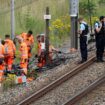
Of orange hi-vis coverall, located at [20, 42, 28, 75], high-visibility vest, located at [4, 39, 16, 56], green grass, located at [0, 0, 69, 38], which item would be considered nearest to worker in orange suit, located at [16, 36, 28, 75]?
orange hi-vis coverall, located at [20, 42, 28, 75]

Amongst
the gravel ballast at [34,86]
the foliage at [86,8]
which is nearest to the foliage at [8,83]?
the gravel ballast at [34,86]

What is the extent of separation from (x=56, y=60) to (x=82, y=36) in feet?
8.87

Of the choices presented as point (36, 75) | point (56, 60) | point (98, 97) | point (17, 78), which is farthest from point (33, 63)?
point (98, 97)

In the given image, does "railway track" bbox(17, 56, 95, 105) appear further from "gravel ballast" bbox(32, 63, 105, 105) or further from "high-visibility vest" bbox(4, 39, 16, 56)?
"high-visibility vest" bbox(4, 39, 16, 56)

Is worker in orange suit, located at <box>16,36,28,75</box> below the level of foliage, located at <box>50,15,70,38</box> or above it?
below

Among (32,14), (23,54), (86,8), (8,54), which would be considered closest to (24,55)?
(23,54)

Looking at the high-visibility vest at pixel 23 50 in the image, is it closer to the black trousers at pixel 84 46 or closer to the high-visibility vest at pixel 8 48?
the high-visibility vest at pixel 8 48

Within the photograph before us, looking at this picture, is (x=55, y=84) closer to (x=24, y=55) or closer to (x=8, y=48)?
(x=24, y=55)

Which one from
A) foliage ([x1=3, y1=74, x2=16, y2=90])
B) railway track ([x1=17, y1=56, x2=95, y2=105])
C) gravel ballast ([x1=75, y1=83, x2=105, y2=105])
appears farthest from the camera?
foliage ([x1=3, y1=74, x2=16, y2=90])

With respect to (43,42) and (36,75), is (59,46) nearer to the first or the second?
(43,42)

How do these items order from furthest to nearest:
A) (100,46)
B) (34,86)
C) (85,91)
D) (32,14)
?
(32,14) < (100,46) < (34,86) < (85,91)

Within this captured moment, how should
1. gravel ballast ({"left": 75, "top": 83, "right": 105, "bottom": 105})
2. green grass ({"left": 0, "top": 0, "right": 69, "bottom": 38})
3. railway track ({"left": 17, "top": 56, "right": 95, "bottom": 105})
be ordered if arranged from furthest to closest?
1. green grass ({"left": 0, "top": 0, "right": 69, "bottom": 38})
2. railway track ({"left": 17, "top": 56, "right": 95, "bottom": 105})
3. gravel ballast ({"left": 75, "top": 83, "right": 105, "bottom": 105})

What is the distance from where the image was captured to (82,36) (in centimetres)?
1836

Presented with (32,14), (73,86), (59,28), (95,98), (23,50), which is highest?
(32,14)
